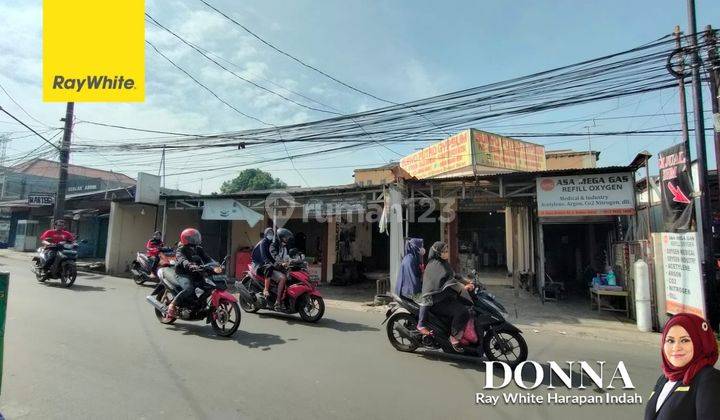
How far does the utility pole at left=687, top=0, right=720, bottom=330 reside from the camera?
7.90 m

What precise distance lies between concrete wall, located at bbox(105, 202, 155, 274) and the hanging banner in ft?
58.9

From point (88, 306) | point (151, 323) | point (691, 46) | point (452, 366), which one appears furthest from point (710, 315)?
point (88, 306)

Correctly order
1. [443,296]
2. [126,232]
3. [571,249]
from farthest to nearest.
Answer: [571,249] → [126,232] → [443,296]

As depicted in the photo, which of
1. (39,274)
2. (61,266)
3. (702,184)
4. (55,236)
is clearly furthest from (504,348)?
(39,274)

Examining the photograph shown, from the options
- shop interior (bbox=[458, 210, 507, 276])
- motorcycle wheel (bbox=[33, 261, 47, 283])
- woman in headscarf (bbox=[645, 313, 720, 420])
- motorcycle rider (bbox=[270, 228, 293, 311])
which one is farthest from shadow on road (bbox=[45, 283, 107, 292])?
shop interior (bbox=[458, 210, 507, 276])

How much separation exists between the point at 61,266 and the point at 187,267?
683cm

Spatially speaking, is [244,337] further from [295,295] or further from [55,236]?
[55,236]

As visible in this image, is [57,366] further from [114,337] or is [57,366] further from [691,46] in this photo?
[691,46]

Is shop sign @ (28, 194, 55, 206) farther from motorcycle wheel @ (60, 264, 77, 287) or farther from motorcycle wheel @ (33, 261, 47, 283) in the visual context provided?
motorcycle wheel @ (60, 264, 77, 287)

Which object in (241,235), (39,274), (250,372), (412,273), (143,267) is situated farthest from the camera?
(241,235)

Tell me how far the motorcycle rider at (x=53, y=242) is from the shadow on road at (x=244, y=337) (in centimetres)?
645

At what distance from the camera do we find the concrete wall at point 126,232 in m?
16.4

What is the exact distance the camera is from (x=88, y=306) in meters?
8.26

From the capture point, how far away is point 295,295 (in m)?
7.59
